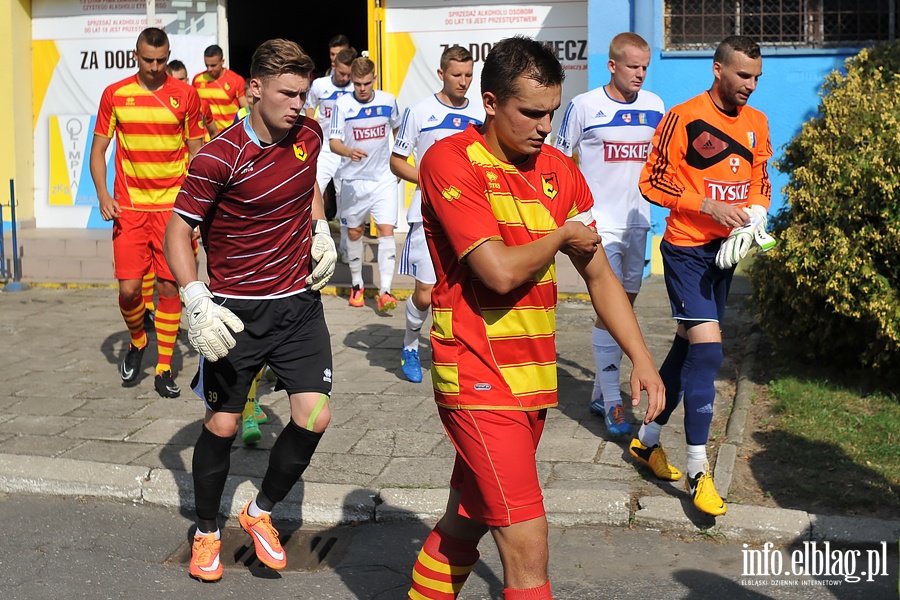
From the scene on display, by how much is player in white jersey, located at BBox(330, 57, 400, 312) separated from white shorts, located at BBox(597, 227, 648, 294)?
3.69m

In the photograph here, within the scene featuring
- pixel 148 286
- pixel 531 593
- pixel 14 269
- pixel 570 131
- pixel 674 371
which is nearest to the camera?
pixel 531 593

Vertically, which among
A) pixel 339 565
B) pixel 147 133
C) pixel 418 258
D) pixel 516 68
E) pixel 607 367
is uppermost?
pixel 147 133

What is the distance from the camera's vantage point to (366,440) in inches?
248

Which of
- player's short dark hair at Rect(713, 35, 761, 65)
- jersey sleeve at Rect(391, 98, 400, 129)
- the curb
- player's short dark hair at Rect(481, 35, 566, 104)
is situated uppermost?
jersey sleeve at Rect(391, 98, 400, 129)

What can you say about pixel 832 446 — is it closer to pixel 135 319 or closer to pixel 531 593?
pixel 531 593

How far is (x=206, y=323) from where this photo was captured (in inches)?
169

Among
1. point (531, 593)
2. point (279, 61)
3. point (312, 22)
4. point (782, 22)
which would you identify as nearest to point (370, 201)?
point (782, 22)

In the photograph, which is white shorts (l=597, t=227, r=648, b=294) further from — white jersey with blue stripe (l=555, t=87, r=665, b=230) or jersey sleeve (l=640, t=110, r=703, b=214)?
jersey sleeve (l=640, t=110, r=703, b=214)

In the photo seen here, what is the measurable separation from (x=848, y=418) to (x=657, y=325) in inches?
114

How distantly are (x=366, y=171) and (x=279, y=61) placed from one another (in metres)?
5.75

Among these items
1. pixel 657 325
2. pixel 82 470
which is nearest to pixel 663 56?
pixel 657 325

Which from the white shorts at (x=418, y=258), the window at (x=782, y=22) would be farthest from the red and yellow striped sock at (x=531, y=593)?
the window at (x=782, y=22)

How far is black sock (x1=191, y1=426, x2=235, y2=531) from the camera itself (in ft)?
15.6

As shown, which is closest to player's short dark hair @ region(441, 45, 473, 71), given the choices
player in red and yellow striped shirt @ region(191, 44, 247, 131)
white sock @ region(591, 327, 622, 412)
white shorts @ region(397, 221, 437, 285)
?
white shorts @ region(397, 221, 437, 285)
